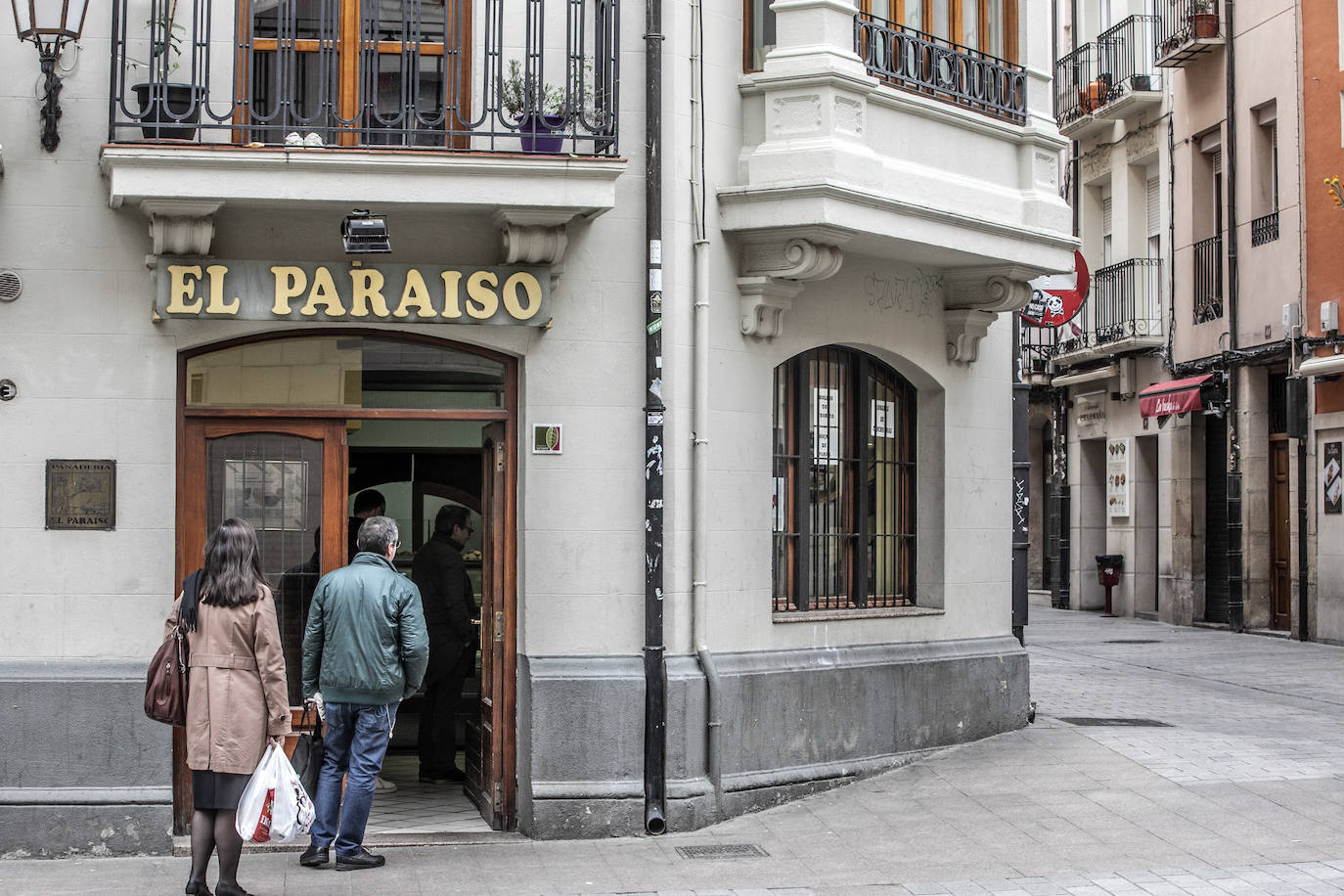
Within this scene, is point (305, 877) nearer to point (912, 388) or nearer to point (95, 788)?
point (95, 788)

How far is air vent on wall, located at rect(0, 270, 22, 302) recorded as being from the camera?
30.6 ft

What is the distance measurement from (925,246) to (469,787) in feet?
14.5

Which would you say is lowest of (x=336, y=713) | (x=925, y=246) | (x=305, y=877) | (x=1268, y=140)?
(x=305, y=877)

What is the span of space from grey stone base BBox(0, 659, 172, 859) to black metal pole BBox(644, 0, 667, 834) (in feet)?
8.71

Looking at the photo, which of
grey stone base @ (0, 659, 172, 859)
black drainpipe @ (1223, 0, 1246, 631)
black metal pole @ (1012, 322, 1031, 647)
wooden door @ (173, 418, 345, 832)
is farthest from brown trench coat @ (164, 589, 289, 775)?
black drainpipe @ (1223, 0, 1246, 631)

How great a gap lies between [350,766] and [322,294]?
256 cm

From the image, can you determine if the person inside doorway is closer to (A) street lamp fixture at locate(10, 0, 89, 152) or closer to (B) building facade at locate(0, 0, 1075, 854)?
(B) building facade at locate(0, 0, 1075, 854)

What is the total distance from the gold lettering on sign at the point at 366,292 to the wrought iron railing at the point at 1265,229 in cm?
1629

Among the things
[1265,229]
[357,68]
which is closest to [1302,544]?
[1265,229]

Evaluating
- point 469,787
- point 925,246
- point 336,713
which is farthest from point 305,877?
point 925,246

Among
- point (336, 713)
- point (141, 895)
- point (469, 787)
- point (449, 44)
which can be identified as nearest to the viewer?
point (141, 895)

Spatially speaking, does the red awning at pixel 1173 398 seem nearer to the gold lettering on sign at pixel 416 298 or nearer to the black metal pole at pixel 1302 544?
the black metal pole at pixel 1302 544

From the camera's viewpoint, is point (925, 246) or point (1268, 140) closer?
point (925, 246)

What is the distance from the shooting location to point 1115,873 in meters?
8.56
